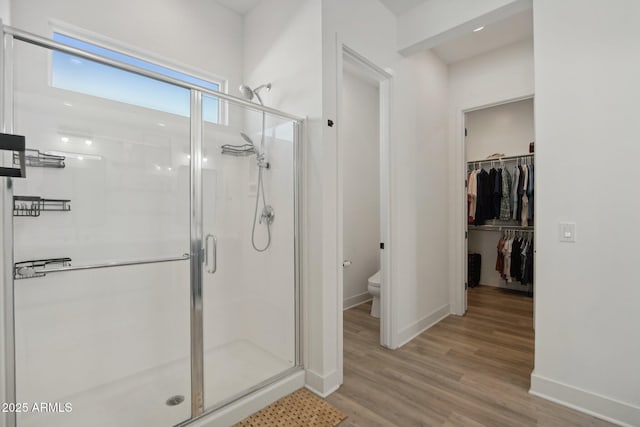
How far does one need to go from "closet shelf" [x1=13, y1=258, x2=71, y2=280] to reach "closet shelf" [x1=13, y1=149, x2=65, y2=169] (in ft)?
1.86

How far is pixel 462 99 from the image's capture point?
3.61 metres

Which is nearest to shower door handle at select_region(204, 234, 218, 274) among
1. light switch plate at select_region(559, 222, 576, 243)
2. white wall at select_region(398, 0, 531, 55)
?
light switch plate at select_region(559, 222, 576, 243)

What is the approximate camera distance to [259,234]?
8.13 ft

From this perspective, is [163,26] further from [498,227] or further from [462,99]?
[498,227]

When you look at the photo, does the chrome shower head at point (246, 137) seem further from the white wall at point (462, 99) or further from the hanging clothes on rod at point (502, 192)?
the hanging clothes on rod at point (502, 192)

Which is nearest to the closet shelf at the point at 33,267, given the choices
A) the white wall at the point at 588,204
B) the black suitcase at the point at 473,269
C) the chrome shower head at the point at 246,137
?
the chrome shower head at the point at 246,137

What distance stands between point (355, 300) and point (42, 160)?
3.47 meters

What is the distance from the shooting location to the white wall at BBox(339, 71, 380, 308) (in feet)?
13.1

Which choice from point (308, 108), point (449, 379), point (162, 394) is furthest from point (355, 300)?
point (308, 108)

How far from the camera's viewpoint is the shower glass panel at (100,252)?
5.77 ft

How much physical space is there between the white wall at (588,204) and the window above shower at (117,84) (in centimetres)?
230

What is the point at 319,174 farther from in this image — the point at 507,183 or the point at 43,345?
the point at 507,183

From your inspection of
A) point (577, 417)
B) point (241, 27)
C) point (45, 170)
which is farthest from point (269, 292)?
point (241, 27)

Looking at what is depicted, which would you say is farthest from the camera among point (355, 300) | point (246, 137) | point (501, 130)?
point (501, 130)
